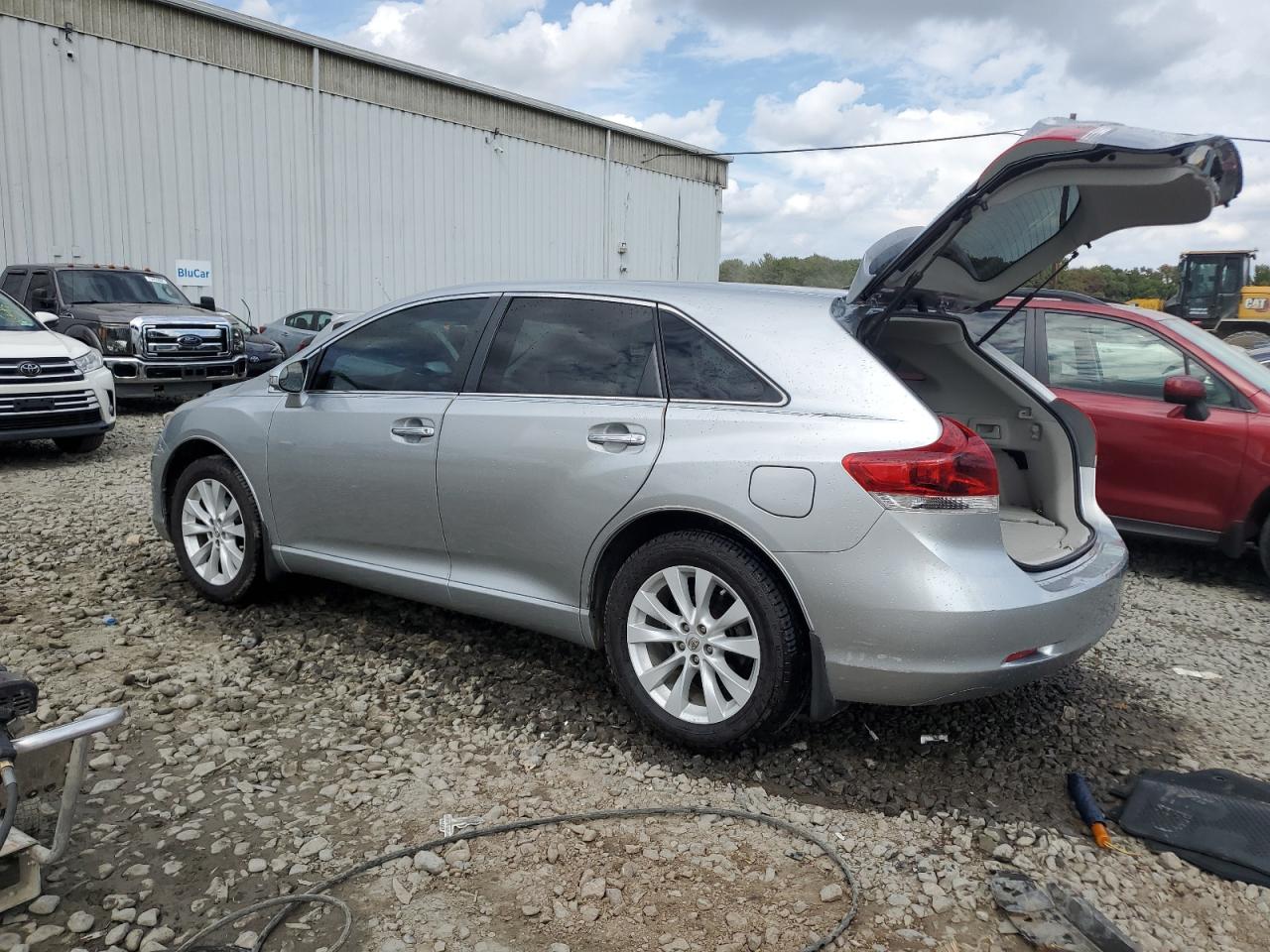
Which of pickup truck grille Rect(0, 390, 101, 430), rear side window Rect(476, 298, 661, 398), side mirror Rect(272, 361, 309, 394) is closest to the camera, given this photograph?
rear side window Rect(476, 298, 661, 398)

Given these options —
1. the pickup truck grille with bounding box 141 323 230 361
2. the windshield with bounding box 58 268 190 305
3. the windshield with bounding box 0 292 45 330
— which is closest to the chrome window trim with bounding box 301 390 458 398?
the windshield with bounding box 0 292 45 330

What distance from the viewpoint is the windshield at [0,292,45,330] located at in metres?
9.29

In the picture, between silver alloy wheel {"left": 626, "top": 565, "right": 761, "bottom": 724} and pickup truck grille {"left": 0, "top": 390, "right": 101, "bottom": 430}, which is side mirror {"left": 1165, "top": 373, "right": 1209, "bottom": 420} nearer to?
silver alloy wheel {"left": 626, "top": 565, "right": 761, "bottom": 724}

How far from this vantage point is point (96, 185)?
18156 millimetres

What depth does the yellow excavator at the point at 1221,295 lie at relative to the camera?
23.2 m

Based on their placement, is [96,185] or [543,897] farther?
[96,185]

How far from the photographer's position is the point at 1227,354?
6.11 meters

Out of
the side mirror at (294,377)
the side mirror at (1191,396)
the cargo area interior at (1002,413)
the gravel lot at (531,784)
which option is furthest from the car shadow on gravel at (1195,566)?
the side mirror at (294,377)

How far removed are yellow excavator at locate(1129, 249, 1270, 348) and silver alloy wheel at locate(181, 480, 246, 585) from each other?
76.0 feet

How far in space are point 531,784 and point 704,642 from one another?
0.74 meters

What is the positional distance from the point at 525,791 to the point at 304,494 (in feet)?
6.18

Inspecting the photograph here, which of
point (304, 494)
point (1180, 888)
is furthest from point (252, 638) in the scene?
point (1180, 888)

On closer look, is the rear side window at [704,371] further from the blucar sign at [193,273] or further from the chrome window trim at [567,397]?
the blucar sign at [193,273]

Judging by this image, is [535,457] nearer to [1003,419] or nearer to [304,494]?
[304,494]
